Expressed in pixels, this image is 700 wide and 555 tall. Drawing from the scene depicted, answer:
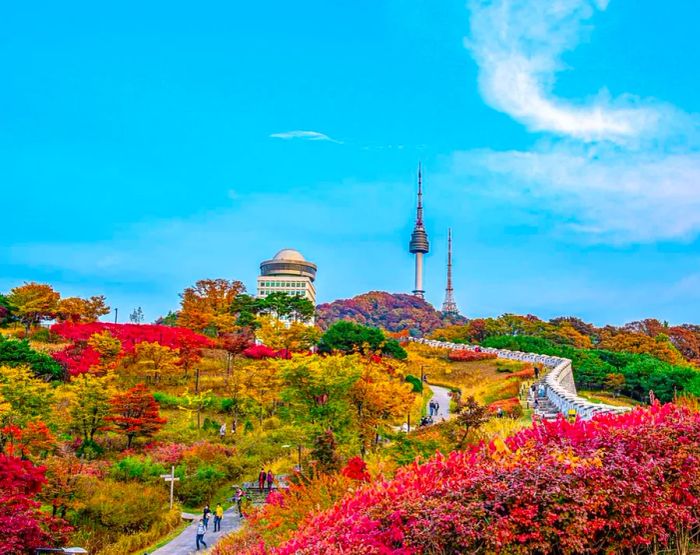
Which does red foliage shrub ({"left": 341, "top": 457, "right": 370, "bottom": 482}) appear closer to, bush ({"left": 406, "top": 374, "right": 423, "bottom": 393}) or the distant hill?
bush ({"left": 406, "top": 374, "right": 423, "bottom": 393})

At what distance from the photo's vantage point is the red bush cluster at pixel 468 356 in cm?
5210

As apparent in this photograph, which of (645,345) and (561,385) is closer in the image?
(561,385)

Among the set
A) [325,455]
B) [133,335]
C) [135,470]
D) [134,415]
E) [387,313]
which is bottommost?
[135,470]

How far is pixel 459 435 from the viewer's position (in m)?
14.7

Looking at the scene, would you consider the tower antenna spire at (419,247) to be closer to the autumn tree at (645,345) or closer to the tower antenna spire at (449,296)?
the tower antenna spire at (449,296)

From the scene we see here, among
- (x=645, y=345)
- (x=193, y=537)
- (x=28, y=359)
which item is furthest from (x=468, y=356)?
(x=193, y=537)

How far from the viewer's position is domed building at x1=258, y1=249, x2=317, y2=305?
87062mm

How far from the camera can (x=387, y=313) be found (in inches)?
4956

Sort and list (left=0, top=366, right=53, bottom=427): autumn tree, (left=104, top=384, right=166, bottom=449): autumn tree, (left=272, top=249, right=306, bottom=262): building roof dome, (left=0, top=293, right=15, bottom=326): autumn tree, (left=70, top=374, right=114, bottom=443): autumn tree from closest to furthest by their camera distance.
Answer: (left=0, top=366, right=53, bottom=427): autumn tree, (left=70, top=374, right=114, bottom=443): autumn tree, (left=104, top=384, right=166, bottom=449): autumn tree, (left=0, top=293, right=15, bottom=326): autumn tree, (left=272, top=249, right=306, bottom=262): building roof dome

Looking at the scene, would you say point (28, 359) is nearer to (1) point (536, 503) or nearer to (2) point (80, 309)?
(2) point (80, 309)

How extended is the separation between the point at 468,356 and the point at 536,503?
4824 centimetres

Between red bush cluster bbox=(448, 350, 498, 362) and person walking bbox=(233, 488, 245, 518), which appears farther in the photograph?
red bush cluster bbox=(448, 350, 498, 362)

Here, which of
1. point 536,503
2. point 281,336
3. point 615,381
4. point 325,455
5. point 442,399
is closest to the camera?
point 536,503

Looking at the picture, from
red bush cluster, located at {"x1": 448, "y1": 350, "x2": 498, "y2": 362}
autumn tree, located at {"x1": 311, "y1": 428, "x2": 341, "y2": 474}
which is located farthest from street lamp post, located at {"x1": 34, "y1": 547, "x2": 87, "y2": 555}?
red bush cluster, located at {"x1": 448, "y1": 350, "x2": 498, "y2": 362}
